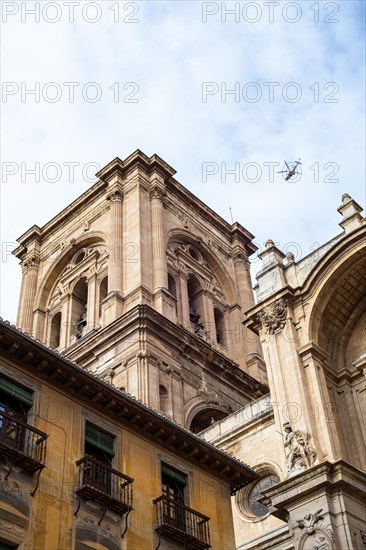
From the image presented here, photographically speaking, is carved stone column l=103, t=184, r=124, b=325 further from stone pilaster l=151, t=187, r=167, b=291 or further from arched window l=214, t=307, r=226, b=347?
arched window l=214, t=307, r=226, b=347

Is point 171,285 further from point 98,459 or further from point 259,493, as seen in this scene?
point 98,459

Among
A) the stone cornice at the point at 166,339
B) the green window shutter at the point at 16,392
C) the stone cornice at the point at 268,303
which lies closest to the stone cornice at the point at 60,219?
the stone cornice at the point at 166,339

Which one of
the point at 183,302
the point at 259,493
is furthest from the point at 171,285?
the point at 259,493

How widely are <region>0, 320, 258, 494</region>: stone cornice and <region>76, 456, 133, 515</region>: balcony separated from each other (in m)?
1.79

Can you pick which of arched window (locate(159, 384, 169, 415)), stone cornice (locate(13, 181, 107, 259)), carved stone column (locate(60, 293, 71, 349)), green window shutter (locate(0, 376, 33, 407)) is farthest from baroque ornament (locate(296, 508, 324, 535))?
stone cornice (locate(13, 181, 107, 259))

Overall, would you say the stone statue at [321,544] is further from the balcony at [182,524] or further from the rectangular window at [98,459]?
the rectangular window at [98,459]

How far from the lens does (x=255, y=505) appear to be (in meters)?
30.9

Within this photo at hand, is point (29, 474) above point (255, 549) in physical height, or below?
below

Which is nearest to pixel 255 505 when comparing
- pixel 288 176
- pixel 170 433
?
pixel 170 433

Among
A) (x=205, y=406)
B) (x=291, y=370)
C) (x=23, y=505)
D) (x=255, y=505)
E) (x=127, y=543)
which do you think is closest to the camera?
(x=23, y=505)

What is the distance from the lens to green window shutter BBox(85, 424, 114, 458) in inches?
798

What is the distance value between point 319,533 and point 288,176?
22.7m

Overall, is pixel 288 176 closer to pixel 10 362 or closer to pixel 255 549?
pixel 255 549

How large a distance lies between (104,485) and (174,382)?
795 inches
